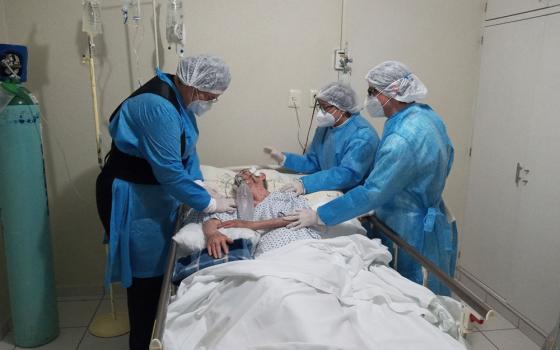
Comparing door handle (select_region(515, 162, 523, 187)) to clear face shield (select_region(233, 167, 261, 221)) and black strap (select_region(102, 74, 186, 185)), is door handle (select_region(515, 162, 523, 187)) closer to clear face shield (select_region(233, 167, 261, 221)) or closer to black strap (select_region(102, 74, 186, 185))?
clear face shield (select_region(233, 167, 261, 221))

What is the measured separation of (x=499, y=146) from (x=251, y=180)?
183 cm

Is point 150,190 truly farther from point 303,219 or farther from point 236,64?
point 236,64

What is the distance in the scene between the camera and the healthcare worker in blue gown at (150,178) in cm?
181

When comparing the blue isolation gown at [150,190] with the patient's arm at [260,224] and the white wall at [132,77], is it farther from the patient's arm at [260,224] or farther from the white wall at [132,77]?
the white wall at [132,77]

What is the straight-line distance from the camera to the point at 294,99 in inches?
117

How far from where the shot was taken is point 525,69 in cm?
268

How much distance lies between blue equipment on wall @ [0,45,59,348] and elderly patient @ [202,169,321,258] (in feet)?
3.68

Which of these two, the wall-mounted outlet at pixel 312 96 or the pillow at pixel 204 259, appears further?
the wall-mounted outlet at pixel 312 96

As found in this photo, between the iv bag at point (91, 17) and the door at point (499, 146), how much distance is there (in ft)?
8.77

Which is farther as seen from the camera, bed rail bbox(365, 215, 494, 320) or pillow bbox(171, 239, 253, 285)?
pillow bbox(171, 239, 253, 285)

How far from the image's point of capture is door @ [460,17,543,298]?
8.88 feet

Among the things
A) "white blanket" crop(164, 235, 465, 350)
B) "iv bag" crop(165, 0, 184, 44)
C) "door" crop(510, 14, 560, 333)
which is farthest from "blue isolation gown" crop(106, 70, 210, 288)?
"door" crop(510, 14, 560, 333)

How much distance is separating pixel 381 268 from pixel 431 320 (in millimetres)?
375

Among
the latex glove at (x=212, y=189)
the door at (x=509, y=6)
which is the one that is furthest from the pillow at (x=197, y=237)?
the door at (x=509, y=6)
